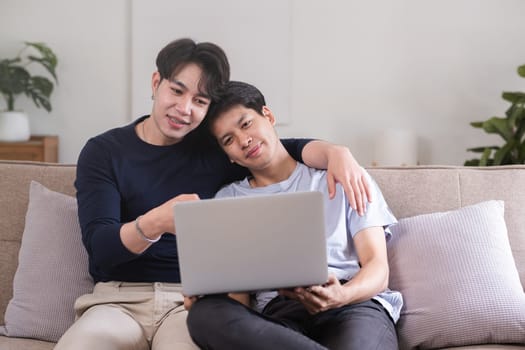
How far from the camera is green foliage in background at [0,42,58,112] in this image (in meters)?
4.35

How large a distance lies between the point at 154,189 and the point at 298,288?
0.57 metres

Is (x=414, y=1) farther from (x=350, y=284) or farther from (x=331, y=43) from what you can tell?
(x=350, y=284)

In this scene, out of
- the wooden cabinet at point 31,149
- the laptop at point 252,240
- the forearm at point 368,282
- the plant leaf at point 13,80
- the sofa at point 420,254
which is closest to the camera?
the laptop at point 252,240

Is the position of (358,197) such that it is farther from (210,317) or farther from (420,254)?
(210,317)

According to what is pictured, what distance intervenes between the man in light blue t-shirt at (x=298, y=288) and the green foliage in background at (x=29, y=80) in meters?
2.66

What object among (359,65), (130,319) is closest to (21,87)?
(359,65)

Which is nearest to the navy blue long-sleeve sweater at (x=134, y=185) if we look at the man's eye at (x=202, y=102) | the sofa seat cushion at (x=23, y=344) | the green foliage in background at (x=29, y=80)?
the man's eye at (x=202, y=102)

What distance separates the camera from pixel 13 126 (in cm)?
427

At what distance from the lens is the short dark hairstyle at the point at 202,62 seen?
199 centimetres

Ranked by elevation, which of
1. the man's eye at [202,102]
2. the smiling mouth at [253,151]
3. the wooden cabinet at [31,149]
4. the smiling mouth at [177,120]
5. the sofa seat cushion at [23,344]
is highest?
the man's eye at [202,102]

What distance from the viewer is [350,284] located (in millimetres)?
1741

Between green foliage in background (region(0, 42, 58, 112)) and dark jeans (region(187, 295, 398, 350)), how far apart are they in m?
3.00

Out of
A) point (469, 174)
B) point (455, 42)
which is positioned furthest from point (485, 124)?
point (469, 174)

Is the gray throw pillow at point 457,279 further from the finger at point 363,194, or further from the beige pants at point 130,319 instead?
the beige pants at point 130,319
